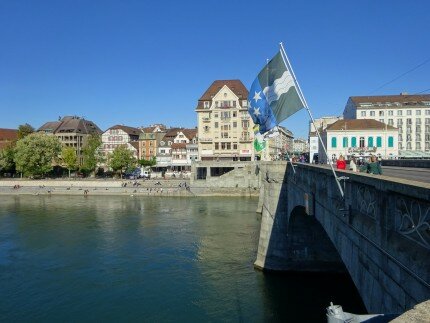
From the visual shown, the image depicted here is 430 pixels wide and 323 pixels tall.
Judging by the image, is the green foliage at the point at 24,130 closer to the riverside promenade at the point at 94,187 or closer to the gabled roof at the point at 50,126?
the gabled roof at the point at 50,126

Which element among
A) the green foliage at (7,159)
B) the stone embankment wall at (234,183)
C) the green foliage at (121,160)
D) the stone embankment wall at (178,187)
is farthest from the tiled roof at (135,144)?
the stone embankment wall at (234,183)

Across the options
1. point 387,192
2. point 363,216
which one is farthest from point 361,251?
point 387,192

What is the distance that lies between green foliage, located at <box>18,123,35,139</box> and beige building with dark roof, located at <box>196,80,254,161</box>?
59174 mm

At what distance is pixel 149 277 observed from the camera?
28.4 metres

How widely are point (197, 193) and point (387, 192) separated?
72.2 m

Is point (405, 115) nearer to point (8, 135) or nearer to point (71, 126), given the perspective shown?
point (71, 126)

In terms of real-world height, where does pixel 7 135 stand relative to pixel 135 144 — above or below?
above

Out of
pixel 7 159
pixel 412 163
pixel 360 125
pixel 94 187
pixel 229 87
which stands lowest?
pixel 94 187

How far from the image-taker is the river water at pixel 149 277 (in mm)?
22828

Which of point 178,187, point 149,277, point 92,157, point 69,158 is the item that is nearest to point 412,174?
point 149,277

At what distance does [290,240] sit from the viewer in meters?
28.1

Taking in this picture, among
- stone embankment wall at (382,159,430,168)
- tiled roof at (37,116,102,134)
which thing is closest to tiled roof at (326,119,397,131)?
stone embankment wall at (382,159,430,168)

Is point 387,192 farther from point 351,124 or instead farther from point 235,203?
point 351,124

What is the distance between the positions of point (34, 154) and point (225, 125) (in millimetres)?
48158
